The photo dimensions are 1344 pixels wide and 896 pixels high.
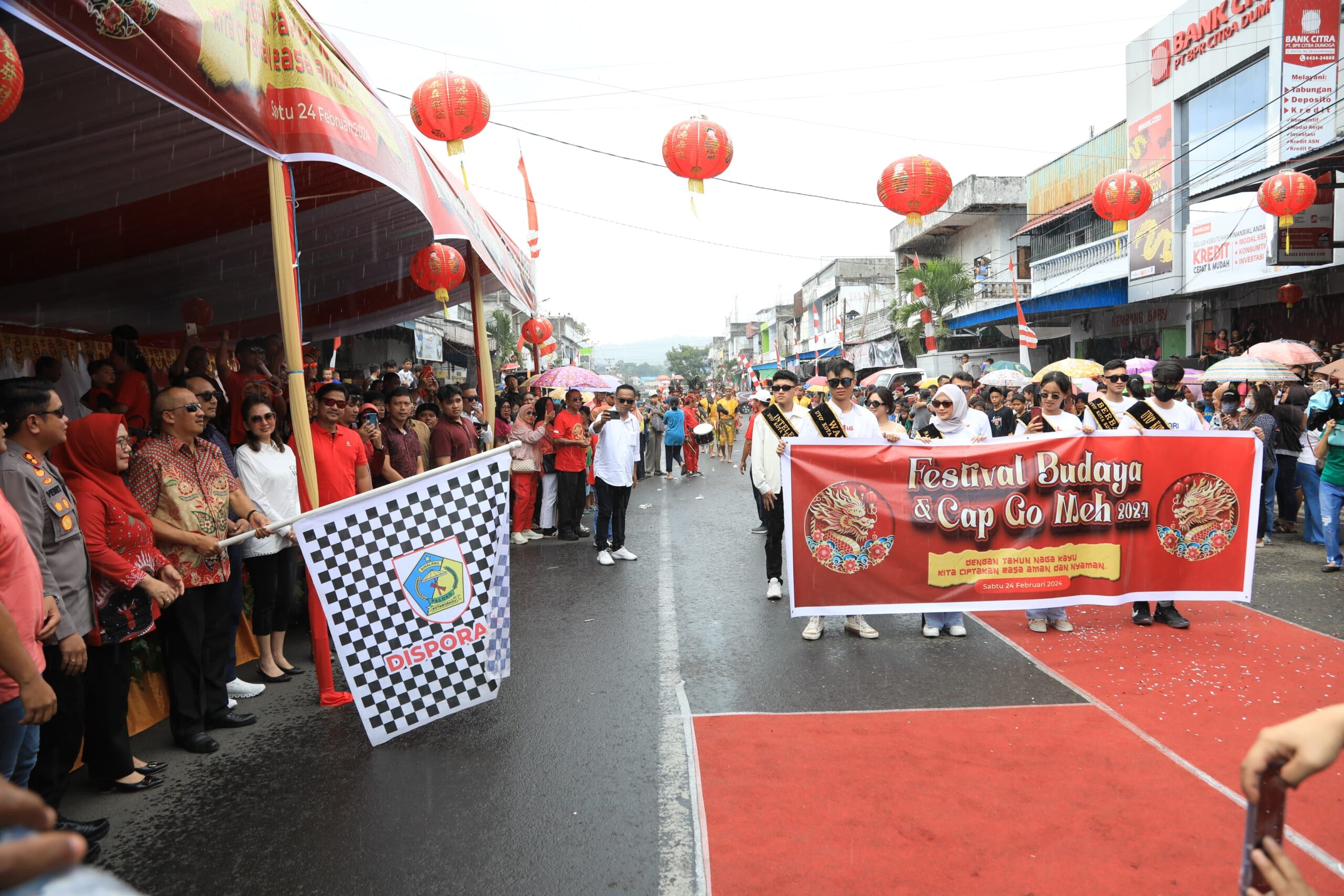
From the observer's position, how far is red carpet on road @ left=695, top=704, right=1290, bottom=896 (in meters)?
3.06

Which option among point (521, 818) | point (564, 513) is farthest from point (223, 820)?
point (564, 513)

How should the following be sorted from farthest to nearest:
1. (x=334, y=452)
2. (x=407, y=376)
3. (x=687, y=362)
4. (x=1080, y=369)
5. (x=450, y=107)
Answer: (x=687, y=362) < (x=407, y=376) < (x=1080, y=369) < (x=450, y=107) < (x=334, y=452)

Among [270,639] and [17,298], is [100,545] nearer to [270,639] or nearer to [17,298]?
[270,639]

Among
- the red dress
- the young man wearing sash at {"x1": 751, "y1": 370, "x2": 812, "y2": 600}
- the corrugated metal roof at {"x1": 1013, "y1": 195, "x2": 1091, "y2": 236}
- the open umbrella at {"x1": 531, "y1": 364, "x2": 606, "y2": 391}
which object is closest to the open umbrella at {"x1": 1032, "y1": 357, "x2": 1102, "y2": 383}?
the red dress

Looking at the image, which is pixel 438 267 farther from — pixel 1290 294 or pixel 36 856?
pixel 1290 294

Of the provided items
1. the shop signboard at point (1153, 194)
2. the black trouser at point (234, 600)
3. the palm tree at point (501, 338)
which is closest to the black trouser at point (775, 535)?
the black trouser at point (234, 600)

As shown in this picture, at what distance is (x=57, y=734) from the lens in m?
3.70

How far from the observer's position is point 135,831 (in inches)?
141

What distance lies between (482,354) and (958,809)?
7.31 m

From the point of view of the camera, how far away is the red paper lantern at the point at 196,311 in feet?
33.3

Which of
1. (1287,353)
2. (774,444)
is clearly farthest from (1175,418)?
(1287,353)

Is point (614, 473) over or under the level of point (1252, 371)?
under

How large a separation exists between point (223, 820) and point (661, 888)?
1998mm

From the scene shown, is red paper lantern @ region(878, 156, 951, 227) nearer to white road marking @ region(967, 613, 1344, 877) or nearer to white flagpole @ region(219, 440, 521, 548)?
white road marking @ region(967, 613, 1344, 877)
